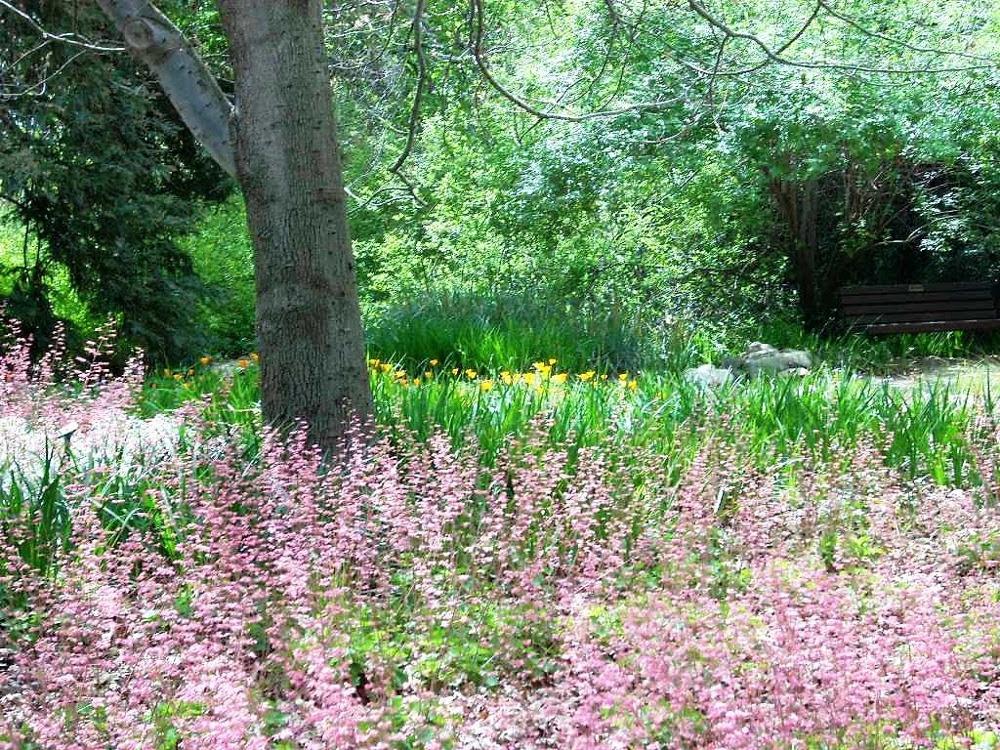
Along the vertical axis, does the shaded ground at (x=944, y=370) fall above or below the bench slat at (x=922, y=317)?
below

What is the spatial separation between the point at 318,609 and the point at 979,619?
5.57ft

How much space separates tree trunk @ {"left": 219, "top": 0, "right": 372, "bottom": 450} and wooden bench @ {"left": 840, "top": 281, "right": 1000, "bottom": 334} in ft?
25.4

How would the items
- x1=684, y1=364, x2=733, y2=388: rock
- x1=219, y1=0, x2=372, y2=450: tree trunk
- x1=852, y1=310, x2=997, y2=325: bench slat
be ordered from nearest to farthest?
x1=219, y1=0, x2=372, y2=450: tree trunk → x1=684, y1=364, x2=733, y2=388: rock → x1=852, y1=310, x2=997, y2=325: bench slat

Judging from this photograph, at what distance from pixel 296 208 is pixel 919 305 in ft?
27.8

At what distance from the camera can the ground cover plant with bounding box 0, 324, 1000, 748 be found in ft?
7.50

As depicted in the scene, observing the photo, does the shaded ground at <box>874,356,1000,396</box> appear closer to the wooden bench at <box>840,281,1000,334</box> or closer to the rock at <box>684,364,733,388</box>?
the wooden bench at <box>840,281,1000,334</box>

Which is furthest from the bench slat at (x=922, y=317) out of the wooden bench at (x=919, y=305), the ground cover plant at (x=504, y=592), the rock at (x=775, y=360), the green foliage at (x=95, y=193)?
the green foliage at (x=95, y=193)

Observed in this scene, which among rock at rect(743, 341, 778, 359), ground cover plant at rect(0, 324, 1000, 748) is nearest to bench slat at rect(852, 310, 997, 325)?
rock at rect(743, 341, 778, 359)

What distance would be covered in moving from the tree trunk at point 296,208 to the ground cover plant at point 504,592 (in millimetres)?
288

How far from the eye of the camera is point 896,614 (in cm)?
321

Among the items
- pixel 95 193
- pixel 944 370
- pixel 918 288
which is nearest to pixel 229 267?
pixel 95 193

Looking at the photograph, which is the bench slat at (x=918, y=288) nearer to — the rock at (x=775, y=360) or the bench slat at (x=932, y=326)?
the bench slat at (x=932, y=326)

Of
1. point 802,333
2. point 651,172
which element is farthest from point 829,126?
point 802,333

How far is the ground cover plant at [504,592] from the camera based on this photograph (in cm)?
229
